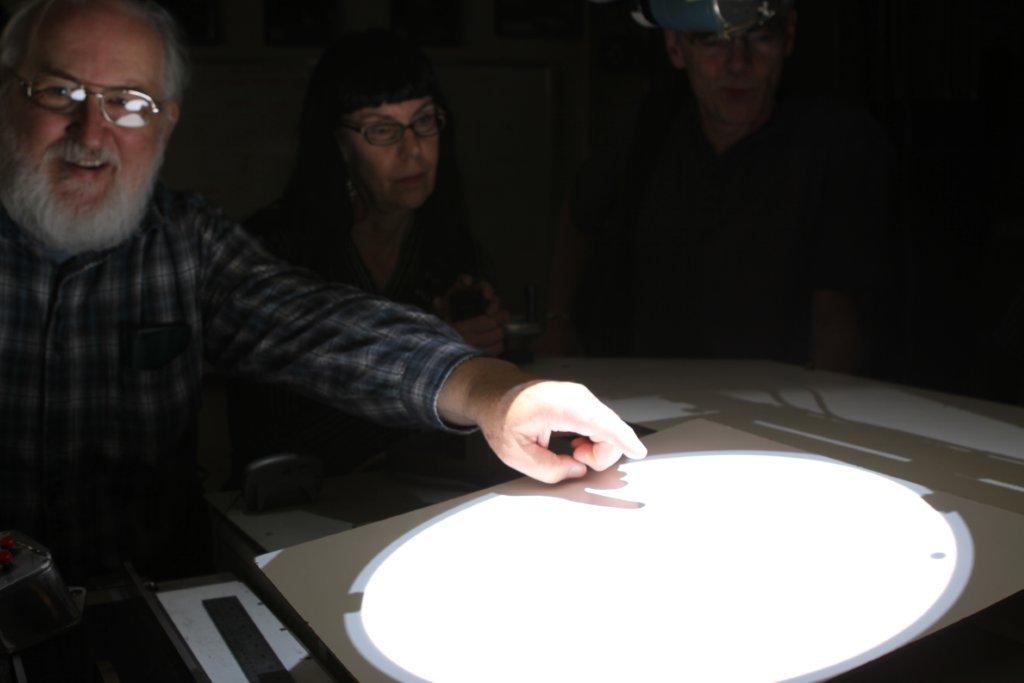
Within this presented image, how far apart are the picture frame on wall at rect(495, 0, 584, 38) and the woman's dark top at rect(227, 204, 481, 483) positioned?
0.39 meters

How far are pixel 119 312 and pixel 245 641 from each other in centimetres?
72

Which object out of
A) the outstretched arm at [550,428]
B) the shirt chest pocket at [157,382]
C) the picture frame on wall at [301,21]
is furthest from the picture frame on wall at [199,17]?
the outstretched arm at [550,428]

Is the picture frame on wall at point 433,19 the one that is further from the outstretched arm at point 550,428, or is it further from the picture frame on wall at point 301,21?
the outstretched arm at point 550,428

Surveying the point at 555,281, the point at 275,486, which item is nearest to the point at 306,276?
the point at 275,486

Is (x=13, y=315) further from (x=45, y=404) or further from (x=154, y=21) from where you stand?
(x=154, y=21)

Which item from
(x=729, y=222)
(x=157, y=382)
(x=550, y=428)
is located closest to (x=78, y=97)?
(x=157, y=382)

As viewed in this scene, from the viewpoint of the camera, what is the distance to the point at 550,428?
0.85 m

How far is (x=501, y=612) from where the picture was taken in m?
0.59

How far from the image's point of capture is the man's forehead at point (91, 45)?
1189 mm

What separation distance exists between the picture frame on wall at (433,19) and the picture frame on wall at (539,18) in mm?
72

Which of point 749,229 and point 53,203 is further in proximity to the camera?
point 749,229

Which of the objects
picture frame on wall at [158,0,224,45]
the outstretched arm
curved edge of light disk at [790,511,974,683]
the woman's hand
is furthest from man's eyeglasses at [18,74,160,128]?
curved edge of light disk at [790,511,974,683]

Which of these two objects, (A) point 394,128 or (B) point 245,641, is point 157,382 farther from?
(B) point 245,641

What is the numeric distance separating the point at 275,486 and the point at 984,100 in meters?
1.50
